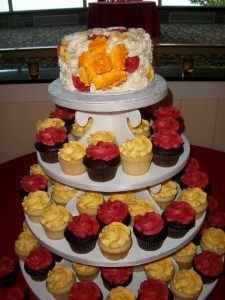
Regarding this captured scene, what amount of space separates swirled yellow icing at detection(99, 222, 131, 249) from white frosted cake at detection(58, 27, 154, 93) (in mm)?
793

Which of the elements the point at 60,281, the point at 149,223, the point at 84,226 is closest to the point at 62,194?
the point at 84,226

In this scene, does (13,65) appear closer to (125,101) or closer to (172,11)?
(125,101)

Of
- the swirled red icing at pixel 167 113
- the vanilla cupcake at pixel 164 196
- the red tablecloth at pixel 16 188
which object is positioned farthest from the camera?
the red tablecloth at pixel 16 188

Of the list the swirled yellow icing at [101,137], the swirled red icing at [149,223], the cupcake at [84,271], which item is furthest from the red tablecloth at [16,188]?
the swirled yellow icing at [101,137]

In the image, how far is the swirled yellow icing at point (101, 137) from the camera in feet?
6.40

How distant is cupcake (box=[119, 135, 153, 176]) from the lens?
186cm

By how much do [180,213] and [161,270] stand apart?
458 millimetres

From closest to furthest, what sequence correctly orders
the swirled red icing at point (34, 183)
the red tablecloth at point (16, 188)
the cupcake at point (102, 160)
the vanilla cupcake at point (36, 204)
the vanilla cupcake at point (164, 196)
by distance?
the cupcake at point (102, 160), the vanilla cupcake at point (36, 204), the vanilla cupcake at point (164, 196), the swirled red icing at point (34, 183), the red tablecloth at point (16, 188)

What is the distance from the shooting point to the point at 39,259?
225cm

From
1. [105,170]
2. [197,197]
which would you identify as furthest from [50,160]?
[197,197]

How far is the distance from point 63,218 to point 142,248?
52cm

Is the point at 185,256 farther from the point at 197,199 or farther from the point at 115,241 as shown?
the point at 115,241

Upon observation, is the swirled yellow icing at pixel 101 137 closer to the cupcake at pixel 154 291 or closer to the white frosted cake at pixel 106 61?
the white frosted cake at pixel 106 61

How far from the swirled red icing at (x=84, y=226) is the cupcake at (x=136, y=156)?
1.20 feet
